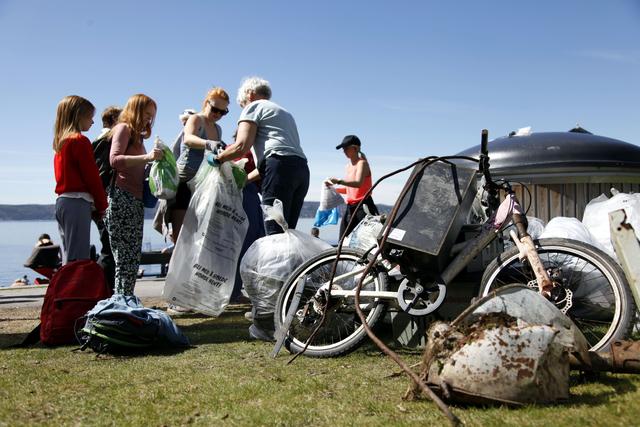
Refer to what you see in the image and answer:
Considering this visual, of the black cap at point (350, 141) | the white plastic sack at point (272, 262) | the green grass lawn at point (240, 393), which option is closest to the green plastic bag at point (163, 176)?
the white plastic sack at point (272, 262)

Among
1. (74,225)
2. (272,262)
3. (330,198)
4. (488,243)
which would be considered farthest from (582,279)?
(330,198)

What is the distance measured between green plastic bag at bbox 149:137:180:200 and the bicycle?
1.61 meters

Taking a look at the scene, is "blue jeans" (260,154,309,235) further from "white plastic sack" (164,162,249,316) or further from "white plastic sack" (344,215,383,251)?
"white plastic sack" (344,215,383,251)

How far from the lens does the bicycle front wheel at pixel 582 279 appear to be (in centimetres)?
329

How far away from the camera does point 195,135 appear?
5.50 m

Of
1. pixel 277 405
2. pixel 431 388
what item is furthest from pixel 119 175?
pixel 431 388

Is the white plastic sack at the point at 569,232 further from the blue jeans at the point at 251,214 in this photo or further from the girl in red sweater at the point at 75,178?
the girl in red sweater at the point at 75,178

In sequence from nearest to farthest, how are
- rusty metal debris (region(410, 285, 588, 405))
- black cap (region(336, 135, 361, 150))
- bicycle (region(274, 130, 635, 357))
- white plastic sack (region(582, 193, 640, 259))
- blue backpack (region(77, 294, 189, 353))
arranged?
rusty metal debris (region(410, 285, 588, 405))
bicycle (region(274, 130, 635, 357))
blue backpack (region(77, 294, 189, 353))
white plastic sack (region(582, 193, 640, 259))
black cap (region(336, 135, 361, 150))

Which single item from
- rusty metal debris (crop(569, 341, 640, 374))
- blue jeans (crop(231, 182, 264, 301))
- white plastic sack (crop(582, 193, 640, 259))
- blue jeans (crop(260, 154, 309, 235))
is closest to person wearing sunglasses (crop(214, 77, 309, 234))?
blue jeans (crop(260, 154, 309, 235))

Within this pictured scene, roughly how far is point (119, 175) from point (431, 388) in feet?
11.6

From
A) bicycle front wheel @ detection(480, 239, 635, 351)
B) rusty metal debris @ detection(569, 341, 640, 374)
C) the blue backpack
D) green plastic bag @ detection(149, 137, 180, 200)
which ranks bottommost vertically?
the blue backpack

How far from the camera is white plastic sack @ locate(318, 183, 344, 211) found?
783 cm

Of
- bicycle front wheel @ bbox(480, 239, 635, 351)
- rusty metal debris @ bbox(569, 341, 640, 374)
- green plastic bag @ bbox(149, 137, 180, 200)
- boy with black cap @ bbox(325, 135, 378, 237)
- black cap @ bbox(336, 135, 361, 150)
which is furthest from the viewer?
black cap @ bbox(336, 135, 361, 150)

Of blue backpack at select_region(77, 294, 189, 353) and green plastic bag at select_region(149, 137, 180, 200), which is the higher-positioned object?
green plastic bag at select_region(149, 137, 180, 200)
